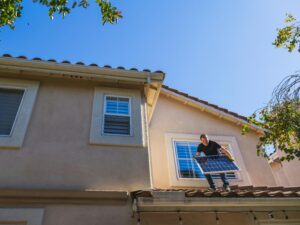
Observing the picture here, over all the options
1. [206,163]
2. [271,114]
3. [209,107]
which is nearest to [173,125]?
[209,107]

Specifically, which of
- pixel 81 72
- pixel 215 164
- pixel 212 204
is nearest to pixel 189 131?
pixel 215 164

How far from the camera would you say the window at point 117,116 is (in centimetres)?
643

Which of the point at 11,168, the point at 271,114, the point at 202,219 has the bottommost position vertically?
the point at 202,219

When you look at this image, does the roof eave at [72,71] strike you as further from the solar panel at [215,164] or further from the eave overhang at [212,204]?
the eave overhang at [212,204]

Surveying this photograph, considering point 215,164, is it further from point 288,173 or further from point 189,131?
point 288,173

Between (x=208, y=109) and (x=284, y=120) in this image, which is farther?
(x=208, y=109)

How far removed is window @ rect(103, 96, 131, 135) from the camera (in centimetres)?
Answer: 643

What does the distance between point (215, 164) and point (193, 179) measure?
1658 mm

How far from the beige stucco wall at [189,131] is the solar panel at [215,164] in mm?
1710

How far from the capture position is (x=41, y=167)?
5.29m

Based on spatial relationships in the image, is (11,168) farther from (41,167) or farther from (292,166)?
(292,166)

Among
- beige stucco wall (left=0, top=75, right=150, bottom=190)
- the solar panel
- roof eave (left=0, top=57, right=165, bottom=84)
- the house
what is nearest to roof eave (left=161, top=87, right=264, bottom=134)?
the house

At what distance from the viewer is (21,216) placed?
4.54 metres

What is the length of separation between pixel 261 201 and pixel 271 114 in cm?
210
